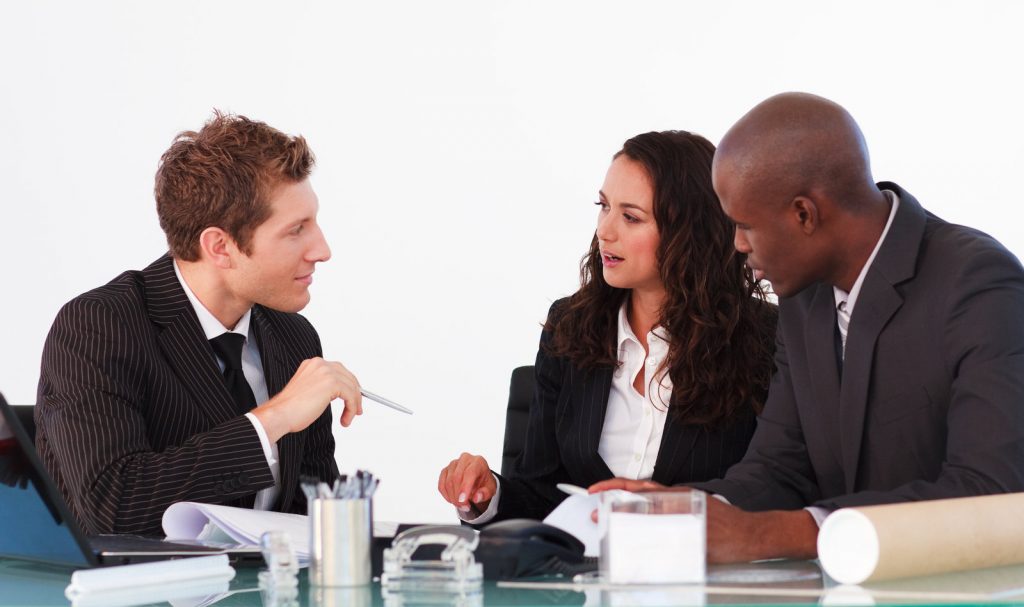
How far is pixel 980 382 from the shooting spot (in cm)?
168

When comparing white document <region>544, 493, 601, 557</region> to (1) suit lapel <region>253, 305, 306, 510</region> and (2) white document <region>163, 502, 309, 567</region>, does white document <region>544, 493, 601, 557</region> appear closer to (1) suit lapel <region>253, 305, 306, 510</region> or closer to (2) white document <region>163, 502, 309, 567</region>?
(2) white document <region>163, 502, 309, 567</region>

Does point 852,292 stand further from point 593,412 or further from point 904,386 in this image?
point 593,412

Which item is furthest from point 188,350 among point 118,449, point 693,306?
point 693,306

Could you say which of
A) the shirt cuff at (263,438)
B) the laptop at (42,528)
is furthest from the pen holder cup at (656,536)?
the shirt cuff at (263,438)

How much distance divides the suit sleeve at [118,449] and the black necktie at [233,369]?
20 cm

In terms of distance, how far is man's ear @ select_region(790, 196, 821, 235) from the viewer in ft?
6.12

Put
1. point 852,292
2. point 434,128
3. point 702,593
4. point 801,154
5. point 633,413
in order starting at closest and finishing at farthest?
point 702,593 < point 801,154 < point 852,292 < point 633,413 < point 434,128

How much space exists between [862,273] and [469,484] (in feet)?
2.99

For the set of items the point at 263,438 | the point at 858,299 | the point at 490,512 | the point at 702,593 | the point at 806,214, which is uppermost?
the point at 806,214

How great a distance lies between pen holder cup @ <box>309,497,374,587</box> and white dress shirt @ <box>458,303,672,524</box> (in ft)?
3.83

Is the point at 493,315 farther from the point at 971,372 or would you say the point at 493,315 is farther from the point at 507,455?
the point at 971,372

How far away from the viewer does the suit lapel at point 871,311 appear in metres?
1.88

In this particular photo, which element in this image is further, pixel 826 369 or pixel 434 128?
pixel 434 128

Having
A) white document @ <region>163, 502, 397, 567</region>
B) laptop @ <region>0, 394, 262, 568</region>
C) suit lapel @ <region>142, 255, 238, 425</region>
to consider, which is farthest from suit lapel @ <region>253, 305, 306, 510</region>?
laptop @ <region>0, 394, 262, 568</region>
